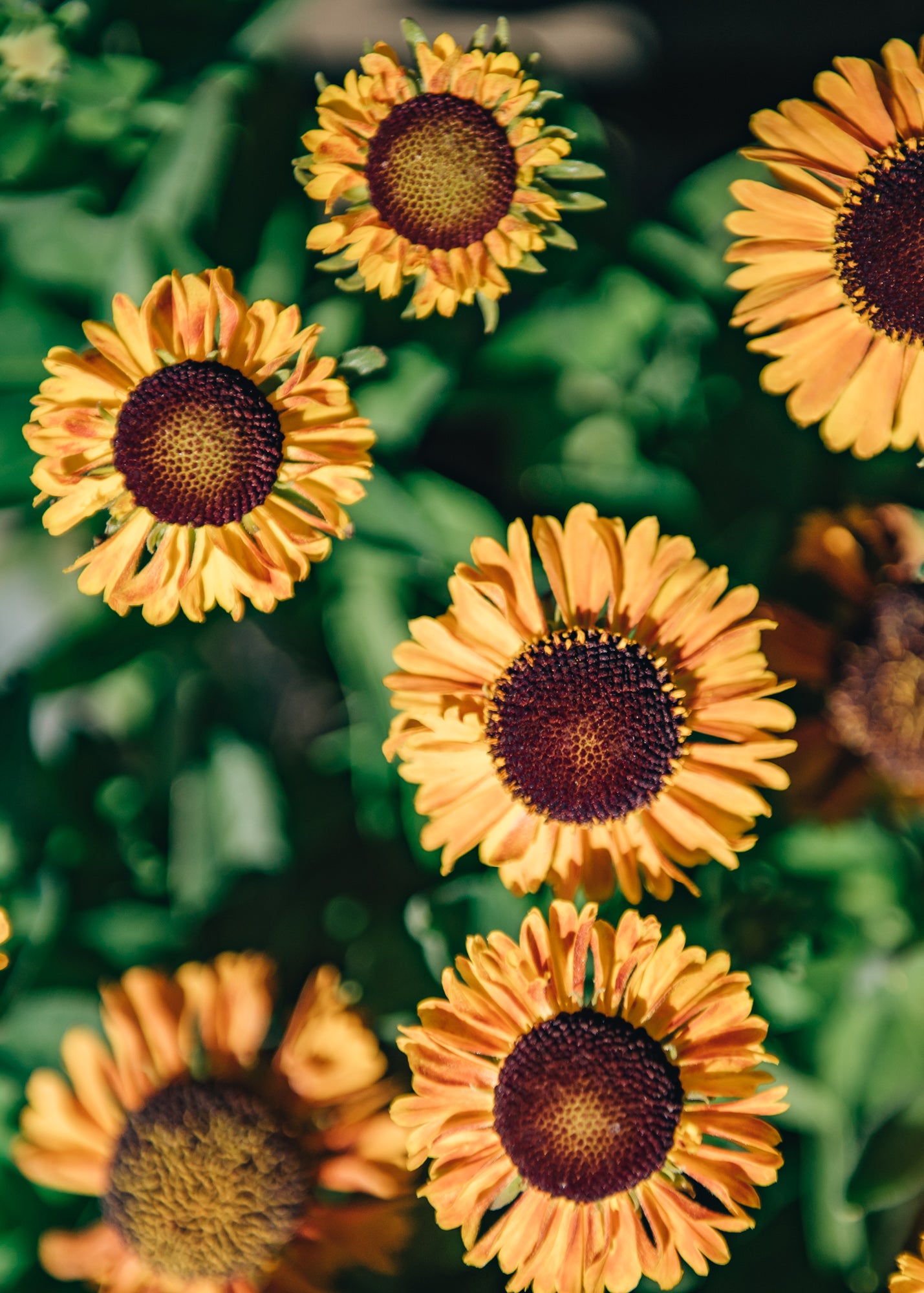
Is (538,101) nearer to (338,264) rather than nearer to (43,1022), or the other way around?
(338,264)

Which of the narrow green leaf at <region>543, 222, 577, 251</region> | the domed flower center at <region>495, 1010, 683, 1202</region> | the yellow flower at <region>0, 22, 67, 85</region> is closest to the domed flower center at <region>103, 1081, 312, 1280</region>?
the domed flower center at <region>495, 1010, 683, 1202</region>

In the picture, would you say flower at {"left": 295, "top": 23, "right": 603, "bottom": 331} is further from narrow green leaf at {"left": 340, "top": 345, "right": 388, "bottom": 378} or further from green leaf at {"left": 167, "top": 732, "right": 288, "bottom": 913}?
green leaf at {"left": 167, "top": 732, "right": 288, "bottom": 913}

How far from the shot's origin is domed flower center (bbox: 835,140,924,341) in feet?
4.65

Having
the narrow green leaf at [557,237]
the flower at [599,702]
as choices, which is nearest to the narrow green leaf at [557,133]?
the narrow green leaf at [557,237]

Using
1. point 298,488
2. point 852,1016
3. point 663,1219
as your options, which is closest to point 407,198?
point 298,488

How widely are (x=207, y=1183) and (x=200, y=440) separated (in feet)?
3.65

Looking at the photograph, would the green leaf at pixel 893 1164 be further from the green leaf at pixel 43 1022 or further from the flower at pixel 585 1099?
the green leaf at pixel 43 1022

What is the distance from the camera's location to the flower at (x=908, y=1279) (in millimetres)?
1380

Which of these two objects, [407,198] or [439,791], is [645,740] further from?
[407,198]

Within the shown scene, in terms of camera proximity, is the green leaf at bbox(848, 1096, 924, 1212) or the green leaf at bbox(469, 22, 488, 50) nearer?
the green leaf at bbox(469, 22, 488, 50)

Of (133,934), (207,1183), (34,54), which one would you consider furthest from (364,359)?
(207,1183)

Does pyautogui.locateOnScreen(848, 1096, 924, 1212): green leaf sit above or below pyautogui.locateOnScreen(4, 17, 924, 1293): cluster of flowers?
below

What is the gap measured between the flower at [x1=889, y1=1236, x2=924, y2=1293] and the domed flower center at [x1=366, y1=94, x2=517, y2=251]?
57.3 inches

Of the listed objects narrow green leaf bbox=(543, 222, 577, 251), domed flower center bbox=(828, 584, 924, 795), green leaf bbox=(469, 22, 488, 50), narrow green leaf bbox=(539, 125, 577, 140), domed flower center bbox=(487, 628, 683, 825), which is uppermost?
green leaf bbox=(469, 22, 488, 50)
